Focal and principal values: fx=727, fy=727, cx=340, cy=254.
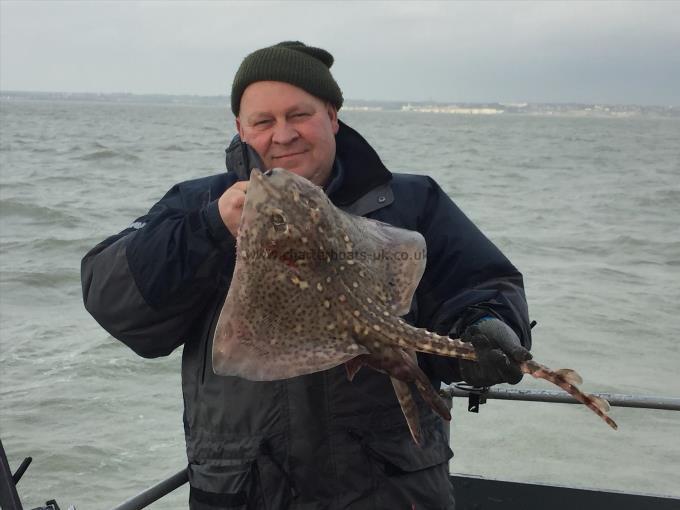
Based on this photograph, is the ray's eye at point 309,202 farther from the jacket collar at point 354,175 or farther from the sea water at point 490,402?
the sea water at point 490,402

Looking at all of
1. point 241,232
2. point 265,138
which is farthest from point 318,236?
point 265,138

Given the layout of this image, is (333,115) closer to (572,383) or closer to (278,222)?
(278,222)

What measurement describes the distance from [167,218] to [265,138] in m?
0.40

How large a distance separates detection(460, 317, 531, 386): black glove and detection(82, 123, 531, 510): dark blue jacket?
20 centimetres

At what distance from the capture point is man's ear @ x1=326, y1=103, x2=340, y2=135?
254 cm

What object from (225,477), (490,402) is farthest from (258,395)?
(490,402)

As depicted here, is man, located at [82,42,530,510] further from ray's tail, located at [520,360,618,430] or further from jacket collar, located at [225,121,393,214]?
ray's tail, located at [520,360,618,430]

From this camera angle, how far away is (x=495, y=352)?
1.95 m

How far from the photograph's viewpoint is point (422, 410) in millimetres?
2326

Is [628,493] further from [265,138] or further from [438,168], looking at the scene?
[438,168]

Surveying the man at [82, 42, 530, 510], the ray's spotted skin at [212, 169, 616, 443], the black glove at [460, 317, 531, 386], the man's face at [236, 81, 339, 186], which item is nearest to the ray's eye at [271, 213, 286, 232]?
the ray's spotted skin at [212, 169, 616, 443]

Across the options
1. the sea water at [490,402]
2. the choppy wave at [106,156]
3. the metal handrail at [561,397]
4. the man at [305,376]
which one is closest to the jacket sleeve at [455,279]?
the man at [305,376]

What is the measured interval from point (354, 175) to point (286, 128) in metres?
0.29

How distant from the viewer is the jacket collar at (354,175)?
239 centimetres
